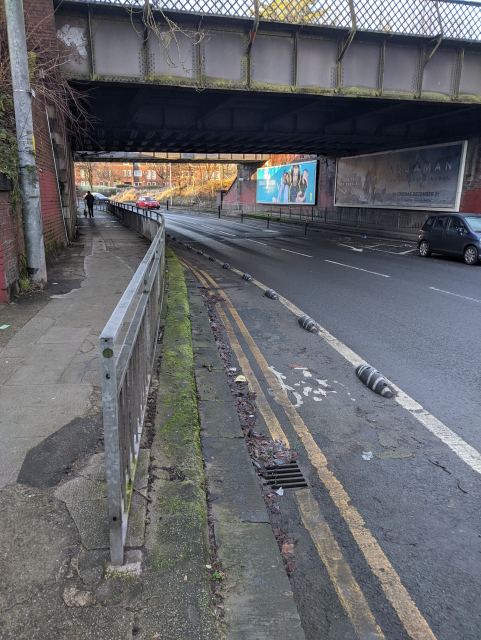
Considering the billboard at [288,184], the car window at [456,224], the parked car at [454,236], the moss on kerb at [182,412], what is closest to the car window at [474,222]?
the parked car at [454,236]

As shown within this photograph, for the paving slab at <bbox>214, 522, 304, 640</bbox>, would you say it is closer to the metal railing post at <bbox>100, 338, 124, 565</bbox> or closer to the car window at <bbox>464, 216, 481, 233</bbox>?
the metal railing post at <bbox>100, 338, 124, 565</bbox>

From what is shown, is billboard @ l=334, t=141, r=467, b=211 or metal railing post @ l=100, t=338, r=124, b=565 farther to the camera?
billboard @ l=334, t=141, r=467, b=211

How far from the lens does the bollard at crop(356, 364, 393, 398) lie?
508 cm

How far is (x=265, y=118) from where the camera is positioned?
2156 cm

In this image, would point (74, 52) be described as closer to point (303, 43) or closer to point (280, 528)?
point (303, 43)

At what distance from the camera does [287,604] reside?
7.70ft

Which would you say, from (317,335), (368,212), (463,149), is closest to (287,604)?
(317,335)

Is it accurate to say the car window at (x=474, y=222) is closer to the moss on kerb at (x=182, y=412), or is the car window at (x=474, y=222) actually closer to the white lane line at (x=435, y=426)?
the white lane line at (x=435, y=426)

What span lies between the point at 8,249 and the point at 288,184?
39.7 m

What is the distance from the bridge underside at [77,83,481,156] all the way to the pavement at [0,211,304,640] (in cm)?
1308

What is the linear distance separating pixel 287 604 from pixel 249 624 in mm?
234

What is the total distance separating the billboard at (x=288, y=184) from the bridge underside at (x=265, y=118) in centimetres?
1360

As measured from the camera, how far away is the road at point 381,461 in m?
2.49

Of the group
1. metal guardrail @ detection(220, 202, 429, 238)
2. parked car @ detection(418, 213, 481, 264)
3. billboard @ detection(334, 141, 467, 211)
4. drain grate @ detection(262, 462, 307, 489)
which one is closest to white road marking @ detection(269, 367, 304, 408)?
drain grate @ detection(262, 462, 307, 489)
